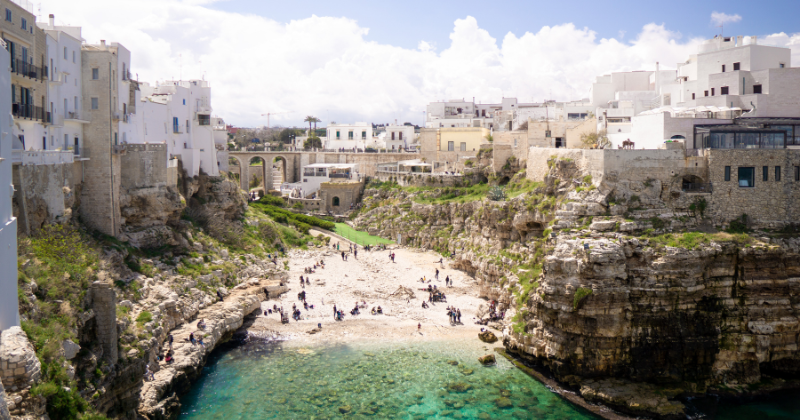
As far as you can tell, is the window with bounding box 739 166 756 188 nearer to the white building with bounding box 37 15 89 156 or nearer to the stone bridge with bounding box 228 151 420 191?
the white building with bounding box 37 15 89 156

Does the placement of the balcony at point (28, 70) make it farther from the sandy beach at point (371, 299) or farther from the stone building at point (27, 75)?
the sandy beach at point (371, 299)

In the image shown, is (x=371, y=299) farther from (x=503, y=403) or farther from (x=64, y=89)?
(x=64, y=89)

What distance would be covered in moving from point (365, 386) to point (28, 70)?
67.5ft

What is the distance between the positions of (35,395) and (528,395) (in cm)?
1971

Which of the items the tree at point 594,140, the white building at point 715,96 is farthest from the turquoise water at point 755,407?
the tree at point 594,140

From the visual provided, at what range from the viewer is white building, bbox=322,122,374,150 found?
8750 cm

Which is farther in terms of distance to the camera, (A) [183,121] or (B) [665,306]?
(A) [183,121]

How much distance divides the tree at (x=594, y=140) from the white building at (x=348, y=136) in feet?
149

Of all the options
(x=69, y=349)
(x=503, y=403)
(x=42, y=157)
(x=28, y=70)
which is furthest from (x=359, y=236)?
(x=69, y=349)

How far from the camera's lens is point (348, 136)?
8888 centimetres

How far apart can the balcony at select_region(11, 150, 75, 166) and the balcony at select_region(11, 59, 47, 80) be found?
3441 millimetres

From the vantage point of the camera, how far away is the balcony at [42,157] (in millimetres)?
22922

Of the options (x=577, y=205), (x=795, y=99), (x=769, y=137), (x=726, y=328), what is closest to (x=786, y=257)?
(x=726, y=328)

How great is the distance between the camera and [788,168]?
99.5 ft
